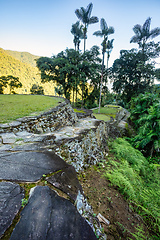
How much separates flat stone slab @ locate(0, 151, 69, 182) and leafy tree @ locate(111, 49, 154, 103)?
67.8 feet

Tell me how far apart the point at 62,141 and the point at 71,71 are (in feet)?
48.7

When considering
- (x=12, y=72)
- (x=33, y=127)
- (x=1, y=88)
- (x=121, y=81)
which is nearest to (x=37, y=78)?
(x=12, y=72)

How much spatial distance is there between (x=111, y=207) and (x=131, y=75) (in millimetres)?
23827

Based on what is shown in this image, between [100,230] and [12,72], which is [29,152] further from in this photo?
[12,72]

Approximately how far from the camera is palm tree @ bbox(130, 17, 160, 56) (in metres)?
18.0

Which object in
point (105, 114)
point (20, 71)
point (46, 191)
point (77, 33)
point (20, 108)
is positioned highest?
point (20, 71)

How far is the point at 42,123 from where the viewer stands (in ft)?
12.3

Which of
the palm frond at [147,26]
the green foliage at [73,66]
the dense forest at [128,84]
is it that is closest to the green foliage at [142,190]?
the dense forest at [128,84]

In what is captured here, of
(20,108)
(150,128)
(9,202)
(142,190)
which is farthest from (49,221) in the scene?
(150,128)

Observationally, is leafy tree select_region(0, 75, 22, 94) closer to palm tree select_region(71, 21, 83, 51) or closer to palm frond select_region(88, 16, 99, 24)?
palm tree select_region(71, 21, 83, 51)

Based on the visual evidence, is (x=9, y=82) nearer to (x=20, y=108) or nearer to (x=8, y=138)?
(x=20, y=108)

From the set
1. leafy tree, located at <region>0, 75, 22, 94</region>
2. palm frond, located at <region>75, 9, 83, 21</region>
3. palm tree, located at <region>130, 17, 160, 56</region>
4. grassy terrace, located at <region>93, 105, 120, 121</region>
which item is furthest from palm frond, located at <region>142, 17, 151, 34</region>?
leafy tree, located at <region>0, 75, 22, 94</region>

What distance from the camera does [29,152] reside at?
2088 millimetres

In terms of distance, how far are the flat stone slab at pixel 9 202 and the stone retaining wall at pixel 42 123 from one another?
2.07m
